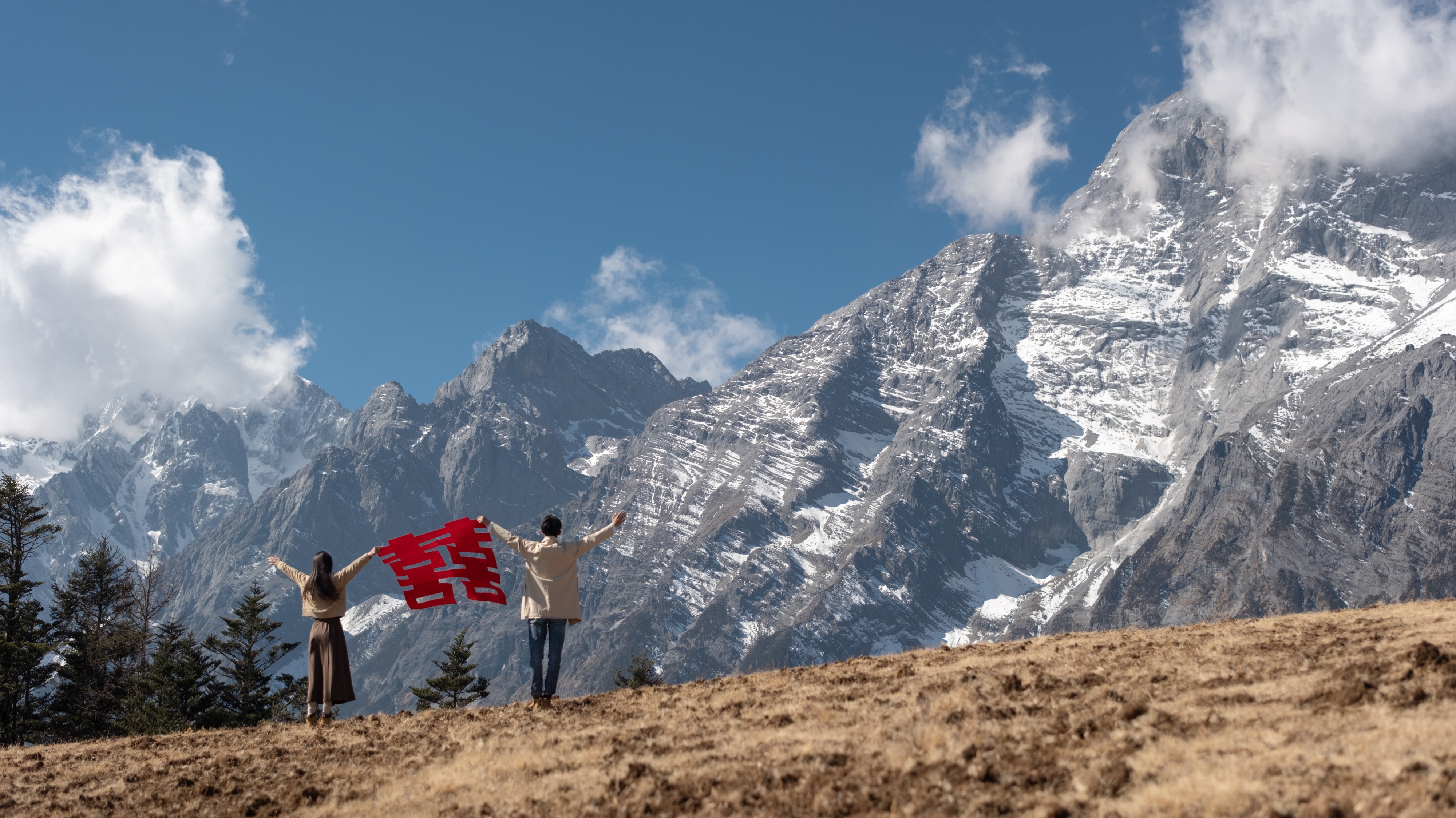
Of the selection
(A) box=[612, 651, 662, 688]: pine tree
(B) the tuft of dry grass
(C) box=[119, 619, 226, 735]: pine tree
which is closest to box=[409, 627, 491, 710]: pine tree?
(A) box=[612, 651, 662, 688]: pine tree

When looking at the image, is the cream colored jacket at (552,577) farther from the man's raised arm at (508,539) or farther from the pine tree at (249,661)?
the pine tree at (249,661)

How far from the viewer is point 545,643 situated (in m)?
17.7

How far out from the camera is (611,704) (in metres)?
17.6

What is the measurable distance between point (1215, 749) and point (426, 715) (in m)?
13.5

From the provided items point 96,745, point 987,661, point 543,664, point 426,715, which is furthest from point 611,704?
point 96,745

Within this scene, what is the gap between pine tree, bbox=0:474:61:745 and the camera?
40.8 m

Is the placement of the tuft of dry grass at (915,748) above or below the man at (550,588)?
below

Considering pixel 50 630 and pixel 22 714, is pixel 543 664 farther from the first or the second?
pixel 50 630

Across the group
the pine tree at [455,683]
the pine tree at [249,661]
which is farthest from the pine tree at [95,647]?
the pine tree at [455,683]

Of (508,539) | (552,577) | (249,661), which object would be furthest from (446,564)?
(249,661)

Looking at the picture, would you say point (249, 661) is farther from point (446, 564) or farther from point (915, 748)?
point (915, 748)

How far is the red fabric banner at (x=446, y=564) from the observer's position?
65.7 ft

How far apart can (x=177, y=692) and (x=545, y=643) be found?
1663 inches

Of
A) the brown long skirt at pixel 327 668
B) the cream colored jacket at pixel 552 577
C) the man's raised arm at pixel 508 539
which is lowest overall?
the brown long skirt at pixel 327 668
